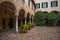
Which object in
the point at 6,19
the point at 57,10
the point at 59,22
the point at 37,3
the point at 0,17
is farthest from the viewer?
the point at 37,3

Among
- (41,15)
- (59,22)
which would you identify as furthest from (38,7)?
(59,22)

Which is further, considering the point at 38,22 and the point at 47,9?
the point at 47,9

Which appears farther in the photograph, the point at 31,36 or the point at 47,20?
the point at 47,20

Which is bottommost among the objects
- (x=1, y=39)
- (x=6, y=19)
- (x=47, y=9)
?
(x=1, y=39)

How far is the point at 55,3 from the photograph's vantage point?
43969mm

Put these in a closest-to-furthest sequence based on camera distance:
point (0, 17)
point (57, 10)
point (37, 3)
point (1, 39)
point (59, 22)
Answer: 1. point (1, 39)
2. point (0, 17)
3. point (59, 22)
4. point (57, 10)
5. point (37, 3)

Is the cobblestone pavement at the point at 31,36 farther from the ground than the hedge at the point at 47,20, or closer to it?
closer to it

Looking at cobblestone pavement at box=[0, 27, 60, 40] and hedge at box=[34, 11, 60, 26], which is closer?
cobblestone pavement at box=[0, 27, 60, 40]

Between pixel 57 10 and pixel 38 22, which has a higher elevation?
pixel 57 10

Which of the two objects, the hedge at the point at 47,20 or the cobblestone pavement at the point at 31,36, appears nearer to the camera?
the cobblestone pavement at the point at 31,36

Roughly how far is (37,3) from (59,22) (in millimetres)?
12985

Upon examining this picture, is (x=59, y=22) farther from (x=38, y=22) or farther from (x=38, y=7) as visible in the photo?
(x=38, y=7)

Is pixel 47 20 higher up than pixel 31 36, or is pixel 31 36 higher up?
pixel 47 20

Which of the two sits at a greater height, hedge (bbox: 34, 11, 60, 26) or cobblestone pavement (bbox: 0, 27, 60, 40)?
hedge (bbox: 34, 11, 60, 26)
